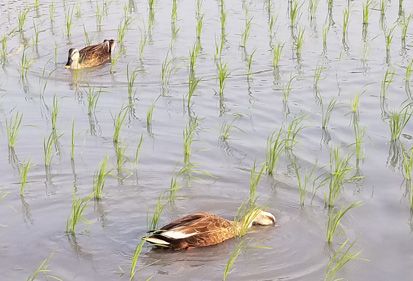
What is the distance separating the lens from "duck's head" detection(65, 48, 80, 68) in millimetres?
8422

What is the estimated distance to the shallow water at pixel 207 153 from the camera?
4.52 meters

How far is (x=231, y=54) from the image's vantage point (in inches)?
344

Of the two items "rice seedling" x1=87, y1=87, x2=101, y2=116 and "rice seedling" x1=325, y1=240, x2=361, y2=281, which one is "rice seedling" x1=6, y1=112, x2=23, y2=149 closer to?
"rice seedling" x1=87, y1=87, x2=101, y2=116

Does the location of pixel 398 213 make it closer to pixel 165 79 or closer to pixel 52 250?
pixel 52 250

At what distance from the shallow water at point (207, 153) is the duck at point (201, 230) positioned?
0.07 metres

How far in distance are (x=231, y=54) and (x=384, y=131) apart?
9.28 feet

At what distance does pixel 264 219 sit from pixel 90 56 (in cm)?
441

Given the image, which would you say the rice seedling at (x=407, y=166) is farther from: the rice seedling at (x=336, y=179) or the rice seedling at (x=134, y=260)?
the rice seedling at (x=134, y=260)

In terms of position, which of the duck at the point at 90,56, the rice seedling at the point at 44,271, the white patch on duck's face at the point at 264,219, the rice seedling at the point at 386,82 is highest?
the duck at the point at 90,56

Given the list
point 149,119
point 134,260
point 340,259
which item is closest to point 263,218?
point 340,259

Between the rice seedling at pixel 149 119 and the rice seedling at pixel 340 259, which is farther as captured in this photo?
the rice seedling at pixel 149 119

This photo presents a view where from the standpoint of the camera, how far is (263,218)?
15.8 ft

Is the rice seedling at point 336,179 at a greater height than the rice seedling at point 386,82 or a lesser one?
lesser

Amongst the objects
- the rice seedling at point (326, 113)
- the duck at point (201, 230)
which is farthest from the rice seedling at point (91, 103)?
the duck at point (201, 230)
